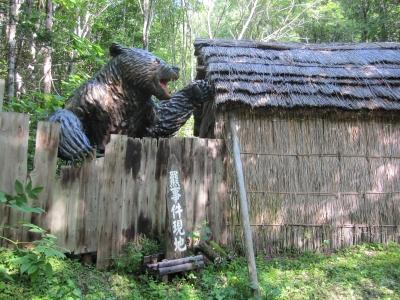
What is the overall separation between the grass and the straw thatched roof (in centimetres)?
233

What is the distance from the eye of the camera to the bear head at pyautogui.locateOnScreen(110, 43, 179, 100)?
4.99 meters

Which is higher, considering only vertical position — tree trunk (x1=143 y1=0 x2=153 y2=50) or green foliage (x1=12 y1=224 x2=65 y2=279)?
tree trunk (x1=143 y1=0 x2=153 y2=50)

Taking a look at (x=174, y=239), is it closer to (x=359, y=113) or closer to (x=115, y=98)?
(x=115, y=98)

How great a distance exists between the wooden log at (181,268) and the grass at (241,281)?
0.11 m

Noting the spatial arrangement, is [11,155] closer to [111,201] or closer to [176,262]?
[111,201]

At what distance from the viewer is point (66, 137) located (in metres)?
4.53

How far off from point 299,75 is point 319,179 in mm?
1774

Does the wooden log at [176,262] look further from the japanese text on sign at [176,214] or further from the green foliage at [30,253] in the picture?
the green foliage at [30,253]

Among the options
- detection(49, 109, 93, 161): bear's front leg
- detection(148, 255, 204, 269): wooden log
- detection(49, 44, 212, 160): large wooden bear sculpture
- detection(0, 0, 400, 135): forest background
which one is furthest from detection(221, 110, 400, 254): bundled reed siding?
detection(0, 0, 400, 135): forest background

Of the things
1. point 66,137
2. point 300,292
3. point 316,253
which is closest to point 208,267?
point 300,292

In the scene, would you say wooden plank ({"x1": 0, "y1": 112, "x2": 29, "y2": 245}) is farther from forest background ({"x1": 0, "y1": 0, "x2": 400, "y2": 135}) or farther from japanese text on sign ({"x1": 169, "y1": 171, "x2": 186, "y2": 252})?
forest background ({"x1": 0, "y1": 0, "x2": 400, "y2": 135})

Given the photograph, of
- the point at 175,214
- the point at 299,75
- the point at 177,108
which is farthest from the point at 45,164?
the point at 299,75

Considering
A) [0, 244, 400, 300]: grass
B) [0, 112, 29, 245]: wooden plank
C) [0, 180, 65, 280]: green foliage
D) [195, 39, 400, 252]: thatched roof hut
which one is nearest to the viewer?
[0, 180, 65, 280]: green foliage

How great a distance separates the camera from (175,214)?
15.9 feet
